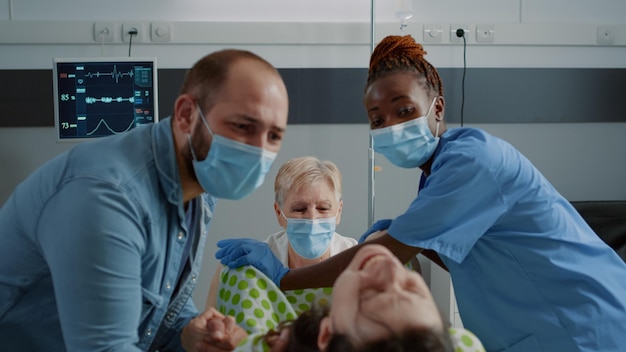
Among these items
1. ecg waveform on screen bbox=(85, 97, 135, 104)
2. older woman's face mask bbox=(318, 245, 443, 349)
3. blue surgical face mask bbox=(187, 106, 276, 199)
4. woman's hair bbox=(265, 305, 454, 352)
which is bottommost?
woman's hair bbox=(265, 305, 454, 352)

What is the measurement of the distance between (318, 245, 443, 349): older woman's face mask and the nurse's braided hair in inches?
28.6

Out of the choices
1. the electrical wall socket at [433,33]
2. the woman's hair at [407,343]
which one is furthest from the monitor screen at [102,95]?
the woman's hair at [407,343]

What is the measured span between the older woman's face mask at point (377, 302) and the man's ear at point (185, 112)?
1.44 ft

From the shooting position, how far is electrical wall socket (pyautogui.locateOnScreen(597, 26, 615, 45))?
3752 millimetres

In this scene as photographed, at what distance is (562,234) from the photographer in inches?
68.5

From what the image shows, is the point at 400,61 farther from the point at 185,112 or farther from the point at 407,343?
the point at 407,343

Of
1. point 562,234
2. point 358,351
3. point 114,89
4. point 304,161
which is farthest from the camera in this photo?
point 114,89

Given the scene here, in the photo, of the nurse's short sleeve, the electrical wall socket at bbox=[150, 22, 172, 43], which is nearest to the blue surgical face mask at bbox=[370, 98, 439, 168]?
the nurse's short sleeve

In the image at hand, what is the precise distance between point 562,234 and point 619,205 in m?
1.97

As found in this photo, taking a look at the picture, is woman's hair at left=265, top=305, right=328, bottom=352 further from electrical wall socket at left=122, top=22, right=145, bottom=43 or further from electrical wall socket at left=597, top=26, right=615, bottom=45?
electrical wall socket at left=597, top=26, right=615, bottom=45

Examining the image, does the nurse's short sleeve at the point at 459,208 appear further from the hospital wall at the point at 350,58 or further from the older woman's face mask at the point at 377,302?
the hospital wall at the point at 350,58

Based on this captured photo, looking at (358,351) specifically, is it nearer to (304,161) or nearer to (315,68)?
(304,161)

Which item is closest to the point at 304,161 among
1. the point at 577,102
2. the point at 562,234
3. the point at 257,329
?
the point at 257,329

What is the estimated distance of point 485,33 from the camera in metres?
3.69
